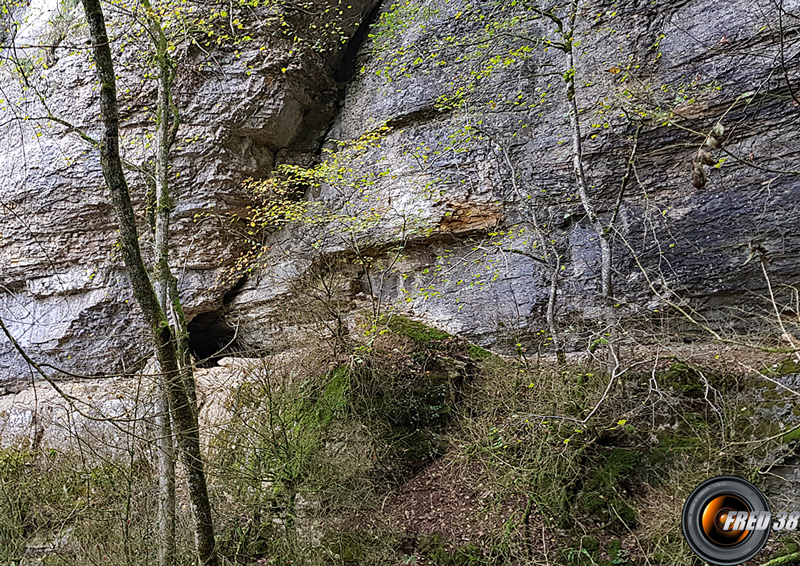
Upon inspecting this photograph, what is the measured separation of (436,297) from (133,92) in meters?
6.92

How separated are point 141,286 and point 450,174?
5.94 metres

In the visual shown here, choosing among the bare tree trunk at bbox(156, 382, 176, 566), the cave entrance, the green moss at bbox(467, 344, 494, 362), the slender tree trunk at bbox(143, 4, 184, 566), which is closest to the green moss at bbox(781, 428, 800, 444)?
the green moss at bbox(467, 344, 494, 362)

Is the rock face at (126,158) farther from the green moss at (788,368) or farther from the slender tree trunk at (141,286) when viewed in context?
the green moss at (788,368)

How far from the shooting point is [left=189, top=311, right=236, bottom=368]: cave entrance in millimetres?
10930

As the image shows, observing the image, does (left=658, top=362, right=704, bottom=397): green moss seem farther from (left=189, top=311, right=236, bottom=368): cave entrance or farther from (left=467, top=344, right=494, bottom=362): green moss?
(left=189, top=311, right=236, bottom=368): cave entrance

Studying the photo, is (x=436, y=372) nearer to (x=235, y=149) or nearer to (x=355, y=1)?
(x=235, y=149)

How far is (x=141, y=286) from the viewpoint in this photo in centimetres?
437

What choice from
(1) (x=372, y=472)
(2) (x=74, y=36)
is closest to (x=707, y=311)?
(1) (x=372, y=472)

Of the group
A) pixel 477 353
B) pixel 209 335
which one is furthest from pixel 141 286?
pixel 209 335

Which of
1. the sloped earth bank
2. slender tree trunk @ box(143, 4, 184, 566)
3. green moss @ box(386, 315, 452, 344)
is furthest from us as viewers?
green moss @ box(386, 315, 452, 344)

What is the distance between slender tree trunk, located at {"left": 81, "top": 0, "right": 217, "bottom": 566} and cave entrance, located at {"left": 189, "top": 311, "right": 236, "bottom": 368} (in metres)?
6.26

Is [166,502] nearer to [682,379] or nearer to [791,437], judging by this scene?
[682,379]

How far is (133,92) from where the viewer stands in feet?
30.9

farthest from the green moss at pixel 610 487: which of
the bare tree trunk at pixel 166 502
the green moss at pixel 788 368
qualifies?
the bare tree trunk at pixel 166 502
